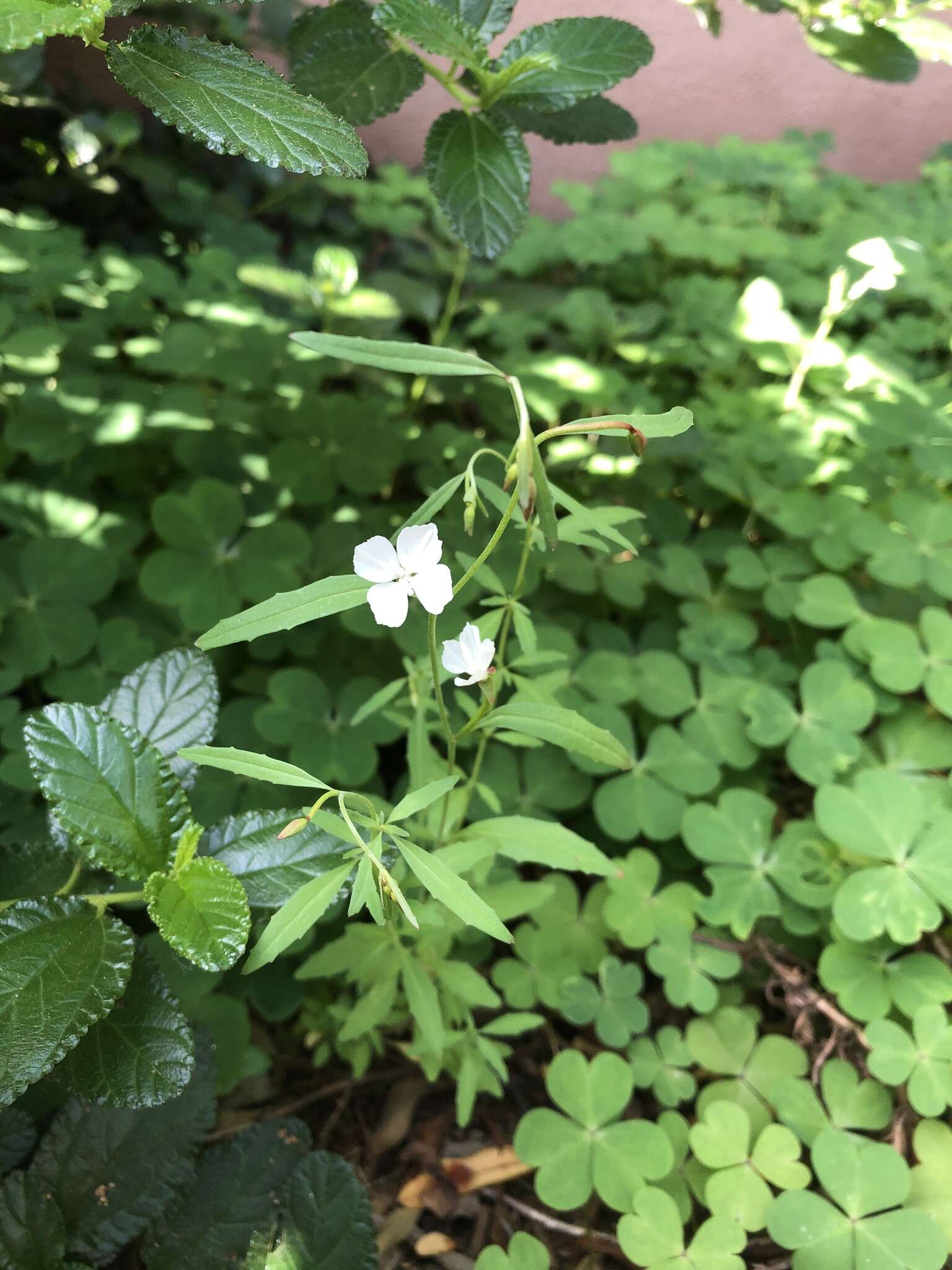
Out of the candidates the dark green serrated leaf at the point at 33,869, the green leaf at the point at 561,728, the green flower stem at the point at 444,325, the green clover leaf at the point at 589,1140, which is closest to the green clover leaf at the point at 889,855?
the green clover leaf at the point at 589,1140

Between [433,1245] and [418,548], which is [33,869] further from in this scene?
[433,1245]

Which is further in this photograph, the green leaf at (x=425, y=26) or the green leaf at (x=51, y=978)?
the green leaf at (x=425, y=26)

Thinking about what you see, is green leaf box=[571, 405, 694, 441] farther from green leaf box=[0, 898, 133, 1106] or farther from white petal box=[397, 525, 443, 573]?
green leaf box=[0, 898, 133, 1106]

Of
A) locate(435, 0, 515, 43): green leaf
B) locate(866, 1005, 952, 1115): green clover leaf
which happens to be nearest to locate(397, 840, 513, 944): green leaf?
locate(866, 1005, 952, 1115): green clover leaf

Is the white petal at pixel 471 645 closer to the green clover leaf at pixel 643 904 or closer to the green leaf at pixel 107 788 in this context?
the green leaf at pixel 107 788

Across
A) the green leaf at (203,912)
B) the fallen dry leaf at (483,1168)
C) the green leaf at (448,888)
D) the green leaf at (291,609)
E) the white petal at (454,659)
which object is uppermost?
the green leaf at (291,609)

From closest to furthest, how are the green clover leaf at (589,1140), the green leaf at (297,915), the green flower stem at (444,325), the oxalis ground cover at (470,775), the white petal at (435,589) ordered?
the white petal at (435,589) < the green leaf at (297,915) < the oxalis ground cover at (470,775) < the green clover leaf at (589,1140) < the green flower stem at (444,325)

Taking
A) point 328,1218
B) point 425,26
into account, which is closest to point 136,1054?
point 328,1218

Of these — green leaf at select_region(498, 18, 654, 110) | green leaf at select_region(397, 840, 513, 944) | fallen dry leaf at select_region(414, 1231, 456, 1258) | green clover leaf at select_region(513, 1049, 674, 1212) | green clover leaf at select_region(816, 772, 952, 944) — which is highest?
green leaf at select_region(498, 18, 654, 110)
